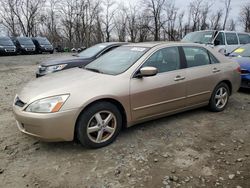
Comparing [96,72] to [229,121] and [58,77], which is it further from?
[229,121]

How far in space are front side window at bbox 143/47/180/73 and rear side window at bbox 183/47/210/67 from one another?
0.79ft

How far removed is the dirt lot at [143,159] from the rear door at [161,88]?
1.25ft

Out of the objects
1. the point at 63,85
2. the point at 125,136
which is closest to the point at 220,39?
the point at 125,136

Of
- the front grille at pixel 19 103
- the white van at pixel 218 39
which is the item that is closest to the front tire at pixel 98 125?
the front grille at pixel 19 103

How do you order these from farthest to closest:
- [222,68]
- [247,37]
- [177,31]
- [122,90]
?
[177,31] < [247,37] < [222,68] < [122,90]

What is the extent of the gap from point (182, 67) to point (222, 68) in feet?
3.65

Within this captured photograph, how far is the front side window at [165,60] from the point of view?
163 inches

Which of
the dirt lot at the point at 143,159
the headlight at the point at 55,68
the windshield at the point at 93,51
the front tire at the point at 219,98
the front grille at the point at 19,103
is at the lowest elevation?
the dirt lot at the point at 143,159

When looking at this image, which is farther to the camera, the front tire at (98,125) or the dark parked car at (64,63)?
the dark parked car at (64,63)

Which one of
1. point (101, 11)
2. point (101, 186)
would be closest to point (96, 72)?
point (101, 186)

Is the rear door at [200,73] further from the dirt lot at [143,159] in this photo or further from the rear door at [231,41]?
the rear door at [231,41]

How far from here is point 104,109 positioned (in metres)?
3.55

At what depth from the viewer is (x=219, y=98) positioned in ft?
16.9

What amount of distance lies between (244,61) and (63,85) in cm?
535
